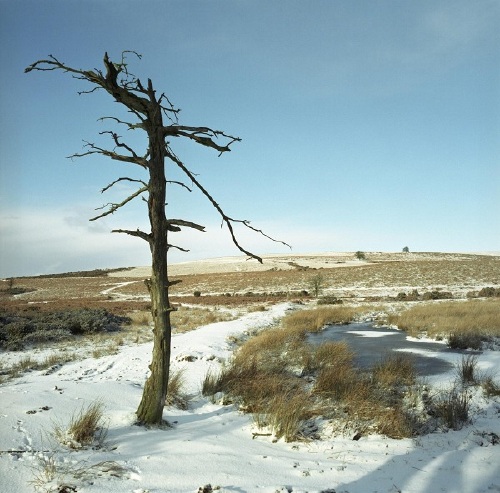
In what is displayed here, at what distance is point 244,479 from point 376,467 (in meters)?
→ 1.64

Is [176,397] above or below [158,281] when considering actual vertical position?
below

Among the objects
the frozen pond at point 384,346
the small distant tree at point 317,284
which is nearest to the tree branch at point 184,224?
the frozen pond at point 384,346

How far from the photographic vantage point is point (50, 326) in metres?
16.0

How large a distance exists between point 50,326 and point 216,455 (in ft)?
45.8

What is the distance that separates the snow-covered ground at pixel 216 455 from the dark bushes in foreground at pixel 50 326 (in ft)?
27.8

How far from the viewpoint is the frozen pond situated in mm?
9587

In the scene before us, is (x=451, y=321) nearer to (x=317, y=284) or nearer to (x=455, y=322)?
(x=455, y=322)

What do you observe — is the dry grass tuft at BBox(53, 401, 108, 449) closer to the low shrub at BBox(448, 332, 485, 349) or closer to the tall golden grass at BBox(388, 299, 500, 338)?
the low shrub at BBox(448, 332, 485, 349)

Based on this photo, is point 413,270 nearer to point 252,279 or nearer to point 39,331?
point 252,279

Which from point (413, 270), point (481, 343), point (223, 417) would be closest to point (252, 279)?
point (413, 270)

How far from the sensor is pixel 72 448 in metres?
4.33

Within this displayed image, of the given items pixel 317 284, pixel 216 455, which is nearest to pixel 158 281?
pixel 216 455

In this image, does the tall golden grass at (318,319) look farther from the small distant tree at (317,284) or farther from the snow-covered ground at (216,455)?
the small distant tree at (317,284)

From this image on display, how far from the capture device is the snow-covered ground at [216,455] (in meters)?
3.84
